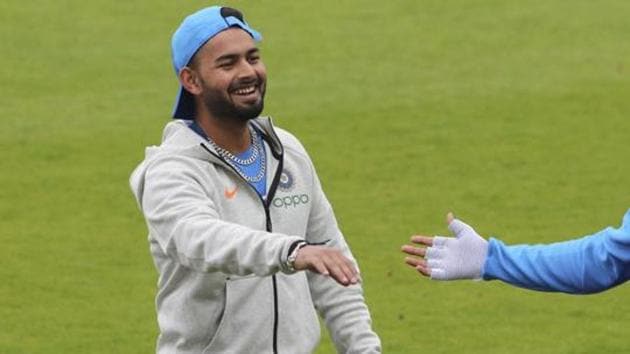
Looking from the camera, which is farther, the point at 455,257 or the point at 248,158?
the point at 248,158

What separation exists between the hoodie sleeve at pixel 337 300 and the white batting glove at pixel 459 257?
0.59 meters

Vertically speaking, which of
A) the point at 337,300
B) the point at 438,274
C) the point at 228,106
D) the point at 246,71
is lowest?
the point at 337,300

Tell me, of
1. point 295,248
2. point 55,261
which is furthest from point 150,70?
point 295,248

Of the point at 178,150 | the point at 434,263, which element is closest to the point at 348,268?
the point at 434,263

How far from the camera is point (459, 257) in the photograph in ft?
19.6

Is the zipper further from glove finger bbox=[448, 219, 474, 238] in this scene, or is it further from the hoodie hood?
glove finger bbox=[448, 219, 474, 238]

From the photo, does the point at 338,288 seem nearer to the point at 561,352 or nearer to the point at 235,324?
the point at 235,324

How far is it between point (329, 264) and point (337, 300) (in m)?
1.11

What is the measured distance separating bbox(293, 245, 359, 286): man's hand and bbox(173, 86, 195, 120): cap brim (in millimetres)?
1082

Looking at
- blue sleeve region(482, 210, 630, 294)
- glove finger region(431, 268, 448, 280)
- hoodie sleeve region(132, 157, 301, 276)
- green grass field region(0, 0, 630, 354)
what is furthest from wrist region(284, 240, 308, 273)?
green grass field region(0, 0, 630, 354)

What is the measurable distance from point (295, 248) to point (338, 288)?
3.24 feet

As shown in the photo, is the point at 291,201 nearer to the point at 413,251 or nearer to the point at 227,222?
the point at 227,222

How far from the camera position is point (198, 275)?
6.23m

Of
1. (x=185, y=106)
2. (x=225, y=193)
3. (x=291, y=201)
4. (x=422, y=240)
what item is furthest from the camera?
(x=185, y=106)
